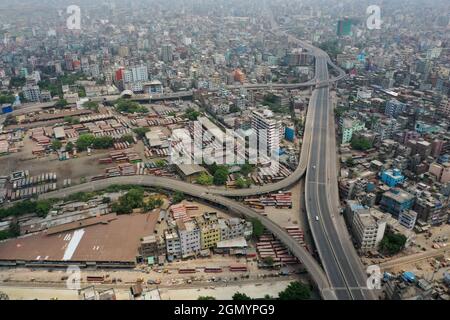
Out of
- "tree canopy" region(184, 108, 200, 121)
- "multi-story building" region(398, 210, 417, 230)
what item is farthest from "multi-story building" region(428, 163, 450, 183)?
"tree canopy" region(184, 108, 200, 121)

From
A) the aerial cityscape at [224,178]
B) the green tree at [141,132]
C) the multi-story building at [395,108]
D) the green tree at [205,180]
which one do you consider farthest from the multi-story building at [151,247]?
the multi-story building at [395,108]

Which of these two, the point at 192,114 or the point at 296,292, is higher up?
the point at 192,114

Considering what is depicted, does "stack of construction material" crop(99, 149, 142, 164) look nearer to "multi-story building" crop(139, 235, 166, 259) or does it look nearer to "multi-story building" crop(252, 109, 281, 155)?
"multi-story building" crop(252, 109, 281, 155)

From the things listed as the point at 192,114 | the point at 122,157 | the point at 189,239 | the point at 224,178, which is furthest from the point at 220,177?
the point at 192,114

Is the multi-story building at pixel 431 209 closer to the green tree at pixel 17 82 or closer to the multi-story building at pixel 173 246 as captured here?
the multi-story building at pixel 173 246

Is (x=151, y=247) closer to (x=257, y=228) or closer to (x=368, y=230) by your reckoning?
(x=257, y=228)

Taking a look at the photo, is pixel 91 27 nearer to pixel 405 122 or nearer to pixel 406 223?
pixel 405 122

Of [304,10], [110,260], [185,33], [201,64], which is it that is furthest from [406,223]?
[304,10]
